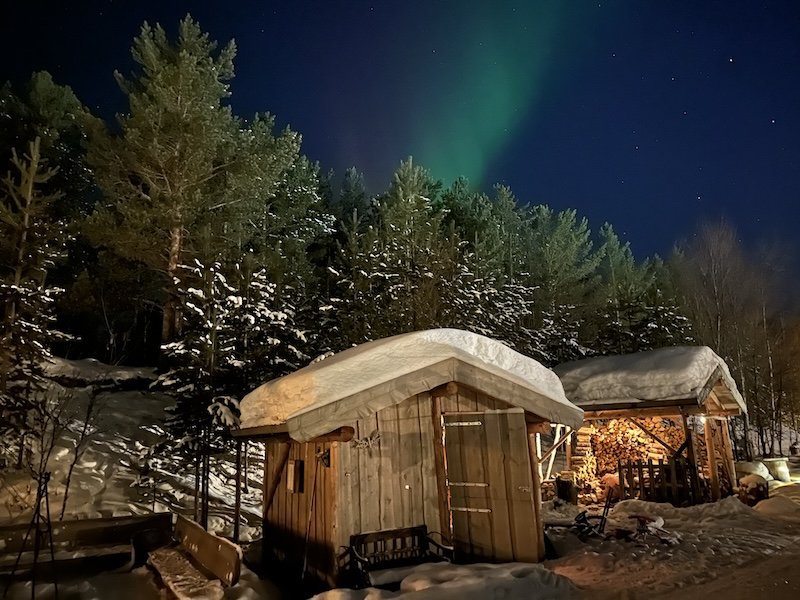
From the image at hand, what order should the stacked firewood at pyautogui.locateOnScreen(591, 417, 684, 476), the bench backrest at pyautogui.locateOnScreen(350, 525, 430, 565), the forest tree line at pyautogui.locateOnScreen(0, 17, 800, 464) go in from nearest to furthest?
the bench backrest at pyautogui.locateOnScreen(350, 525, 430, 565), the forest tree line at pyautogui.locateOnScreen(0, 17, 800, 464), the stacked firewood at pyautogui.locateOnScreen(591, 417, 684, 476)

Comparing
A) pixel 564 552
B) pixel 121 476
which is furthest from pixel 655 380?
pixel 121 476

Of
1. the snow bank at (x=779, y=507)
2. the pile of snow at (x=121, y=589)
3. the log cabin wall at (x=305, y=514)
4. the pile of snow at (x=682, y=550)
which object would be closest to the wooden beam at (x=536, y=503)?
the pile of snow at (x=682, y=550)

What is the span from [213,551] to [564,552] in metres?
5.43

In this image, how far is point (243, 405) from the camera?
955 cm

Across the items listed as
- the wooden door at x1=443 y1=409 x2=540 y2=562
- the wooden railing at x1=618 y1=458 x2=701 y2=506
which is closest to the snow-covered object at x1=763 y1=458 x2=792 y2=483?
the wooden railing at x1=618 y1=458 x2=701 y2=506

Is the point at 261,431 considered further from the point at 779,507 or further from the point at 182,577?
the point at 779,507

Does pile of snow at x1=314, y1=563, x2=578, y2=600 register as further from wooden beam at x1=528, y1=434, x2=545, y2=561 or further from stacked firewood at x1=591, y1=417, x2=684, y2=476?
stacked firewood at x1=591, y1=417, x2=684, y2=476

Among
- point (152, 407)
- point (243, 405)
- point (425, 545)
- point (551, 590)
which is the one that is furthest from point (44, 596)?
point (152, 407)

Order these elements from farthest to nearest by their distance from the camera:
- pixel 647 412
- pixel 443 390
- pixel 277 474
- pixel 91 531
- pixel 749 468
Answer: pixel 749 468 < pixel 647 412 < pixel 91 531 < pixel 277 474 < pixel 443 390

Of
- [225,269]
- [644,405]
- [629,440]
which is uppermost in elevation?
[225,269]

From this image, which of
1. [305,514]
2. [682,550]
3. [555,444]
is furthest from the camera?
[555,444]

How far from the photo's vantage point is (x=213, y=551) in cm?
772

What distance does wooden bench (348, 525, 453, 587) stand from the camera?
705cm

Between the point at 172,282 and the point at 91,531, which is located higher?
the point at 172,282
